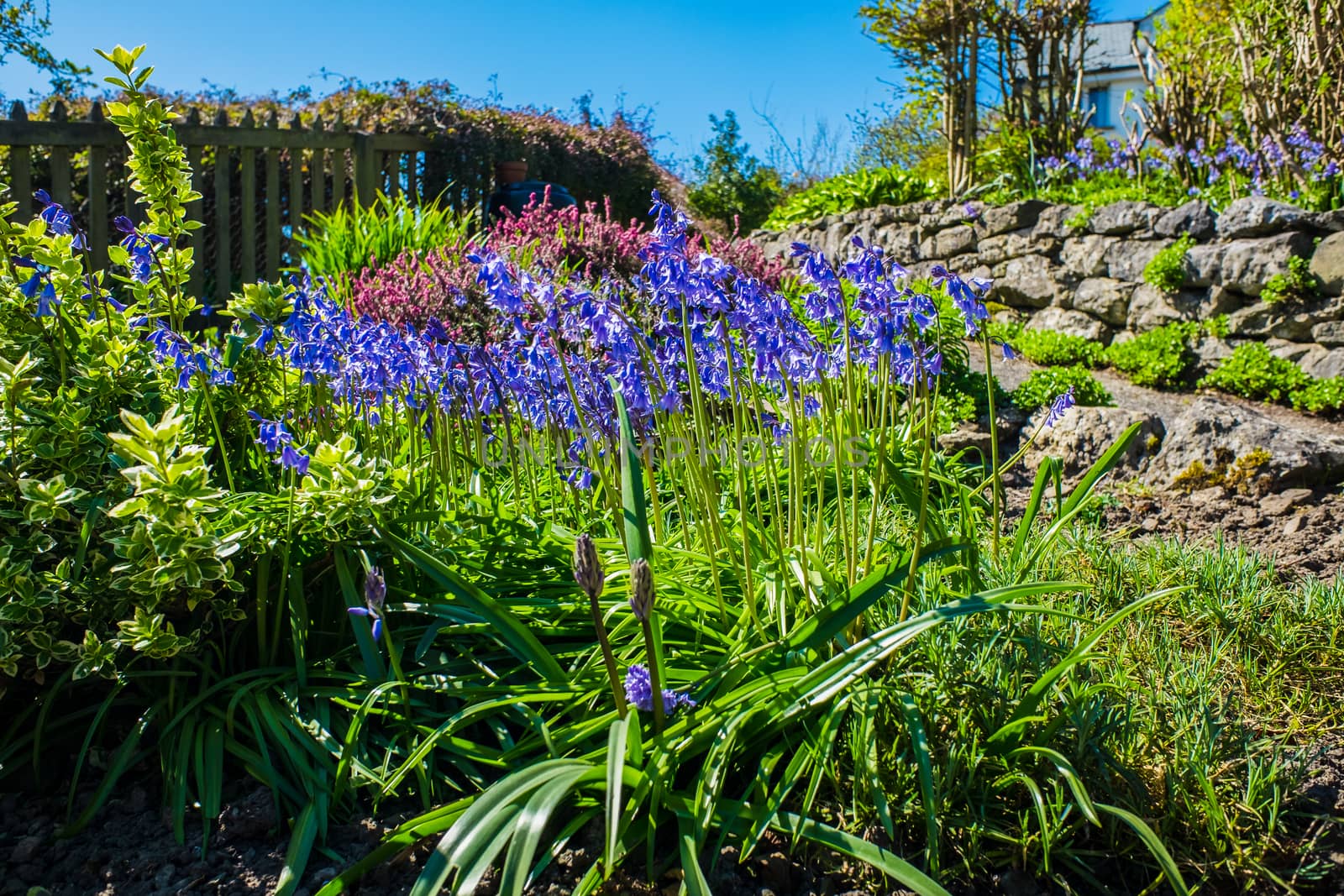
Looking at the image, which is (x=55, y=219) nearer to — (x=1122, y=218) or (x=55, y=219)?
(x=55, y=219)

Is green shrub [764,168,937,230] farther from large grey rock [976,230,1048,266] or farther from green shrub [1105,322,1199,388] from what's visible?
green shrub [1105,322,1199,388]

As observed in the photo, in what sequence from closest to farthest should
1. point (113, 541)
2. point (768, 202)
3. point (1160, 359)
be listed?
point (113, 541) < point (1160, 359) < point (768, 202)

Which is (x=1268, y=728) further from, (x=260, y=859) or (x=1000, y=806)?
(x=260, y=859)

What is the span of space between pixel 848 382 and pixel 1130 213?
6792 mm

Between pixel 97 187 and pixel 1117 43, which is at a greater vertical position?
pixel 1117 43

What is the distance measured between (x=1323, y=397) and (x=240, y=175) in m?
9.55

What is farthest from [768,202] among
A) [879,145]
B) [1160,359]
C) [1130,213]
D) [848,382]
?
[848,382]

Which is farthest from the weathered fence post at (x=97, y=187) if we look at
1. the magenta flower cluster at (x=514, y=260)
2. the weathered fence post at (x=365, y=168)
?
the magenta flower cluster at (x=514, y=260)

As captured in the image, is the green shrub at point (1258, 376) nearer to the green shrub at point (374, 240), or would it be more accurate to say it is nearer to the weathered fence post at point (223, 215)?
the green shrub at point (374, 240)

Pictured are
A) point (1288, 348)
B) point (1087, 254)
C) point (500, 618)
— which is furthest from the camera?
point (1087, 254)

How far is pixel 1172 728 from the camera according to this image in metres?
2.20

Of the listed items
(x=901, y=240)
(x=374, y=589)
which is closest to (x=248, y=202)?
(x=901, y=240)

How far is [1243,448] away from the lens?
4352mm

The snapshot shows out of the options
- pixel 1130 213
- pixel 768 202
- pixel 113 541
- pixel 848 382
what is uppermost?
pixel 768 202
